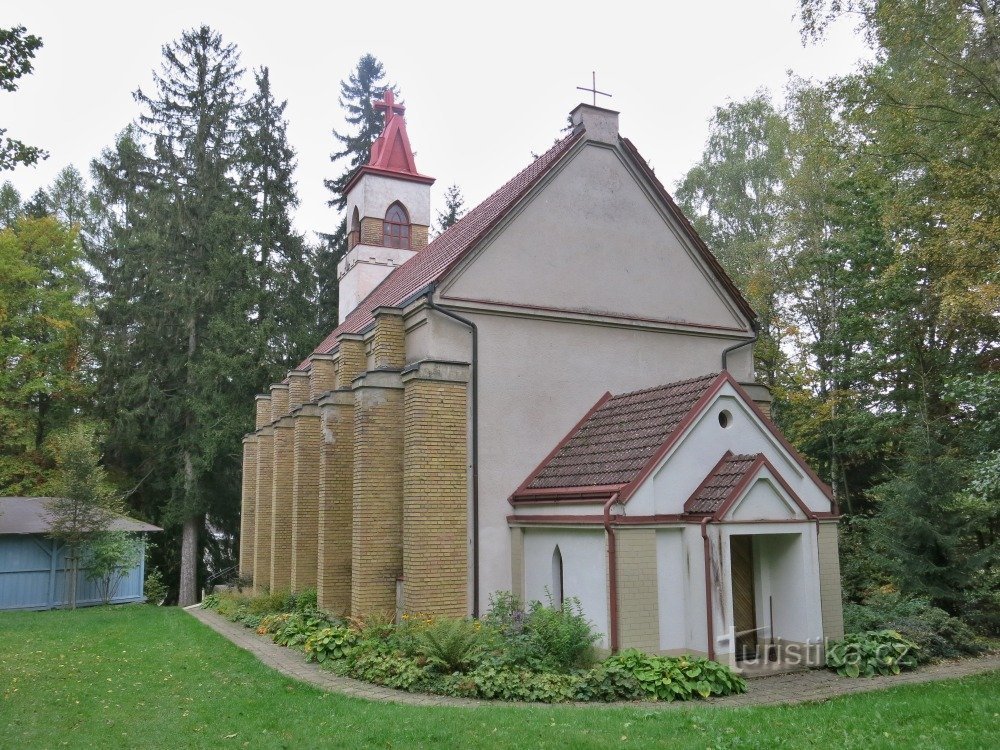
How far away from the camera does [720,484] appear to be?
11922mm

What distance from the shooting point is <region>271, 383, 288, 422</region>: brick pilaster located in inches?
931

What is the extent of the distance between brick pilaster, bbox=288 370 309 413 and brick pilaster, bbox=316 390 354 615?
15.6 feet

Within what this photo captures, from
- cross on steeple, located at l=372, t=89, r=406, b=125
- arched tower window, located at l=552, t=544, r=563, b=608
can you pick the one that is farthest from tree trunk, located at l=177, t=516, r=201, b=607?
arched tower window, located at l=552, t=544, r=563, b=608

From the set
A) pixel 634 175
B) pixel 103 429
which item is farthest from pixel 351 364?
pixel 103 429

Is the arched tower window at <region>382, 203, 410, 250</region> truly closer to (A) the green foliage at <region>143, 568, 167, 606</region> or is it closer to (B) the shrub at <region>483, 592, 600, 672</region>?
(A) the green foliage at <region>143, 568, 167, 606</region>

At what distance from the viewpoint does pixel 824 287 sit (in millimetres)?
25000

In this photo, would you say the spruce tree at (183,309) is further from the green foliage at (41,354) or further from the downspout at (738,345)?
the downspout at (738,345)

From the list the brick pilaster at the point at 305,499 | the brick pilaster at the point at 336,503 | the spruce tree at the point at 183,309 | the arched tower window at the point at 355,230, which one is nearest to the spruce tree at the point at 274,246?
the spruce tree at the point at 183,309

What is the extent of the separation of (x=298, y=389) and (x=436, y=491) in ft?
30.9

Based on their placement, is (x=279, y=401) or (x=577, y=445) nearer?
(x=577, y=445)

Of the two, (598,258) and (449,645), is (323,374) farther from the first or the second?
(449,645)

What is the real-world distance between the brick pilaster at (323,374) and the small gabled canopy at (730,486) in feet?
35.2

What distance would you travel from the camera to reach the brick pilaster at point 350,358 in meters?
17.1

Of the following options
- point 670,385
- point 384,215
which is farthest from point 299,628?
point 384,215
